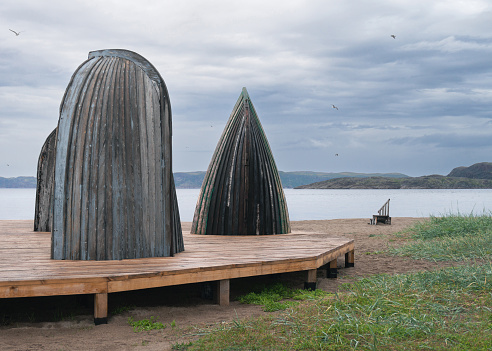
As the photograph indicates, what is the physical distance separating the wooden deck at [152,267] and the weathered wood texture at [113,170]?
31 cm

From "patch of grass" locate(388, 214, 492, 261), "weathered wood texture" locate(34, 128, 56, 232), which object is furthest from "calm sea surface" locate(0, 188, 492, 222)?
"weathered wood texture" locate(34, 128, 56, 232)

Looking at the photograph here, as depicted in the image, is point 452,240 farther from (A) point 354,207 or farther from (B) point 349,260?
(A) point 354,207

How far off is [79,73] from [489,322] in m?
6.04

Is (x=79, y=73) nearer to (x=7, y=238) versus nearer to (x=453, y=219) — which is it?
(x=7, y=238)

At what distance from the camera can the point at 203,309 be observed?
6.17 m

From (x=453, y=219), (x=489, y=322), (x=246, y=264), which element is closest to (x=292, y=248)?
(x=246, y=264)

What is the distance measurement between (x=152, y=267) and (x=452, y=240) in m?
8.28

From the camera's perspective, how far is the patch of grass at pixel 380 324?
428 centimetres

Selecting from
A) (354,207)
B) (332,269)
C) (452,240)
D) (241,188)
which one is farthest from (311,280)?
(354,207)

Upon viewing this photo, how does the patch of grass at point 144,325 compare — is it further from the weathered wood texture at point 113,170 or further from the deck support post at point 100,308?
the weathered wood texture at point 113,170

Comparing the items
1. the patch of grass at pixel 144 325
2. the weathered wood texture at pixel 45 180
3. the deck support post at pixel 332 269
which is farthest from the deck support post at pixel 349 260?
the weathered wood texture at pixel 45 180

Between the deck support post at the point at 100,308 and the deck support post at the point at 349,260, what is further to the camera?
the deck support post at the point at 349,260

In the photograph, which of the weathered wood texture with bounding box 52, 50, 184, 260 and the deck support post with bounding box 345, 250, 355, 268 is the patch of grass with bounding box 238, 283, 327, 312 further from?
the deck support post with bounding box 345, 250, 355, 268

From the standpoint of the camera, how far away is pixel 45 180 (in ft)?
35.1
